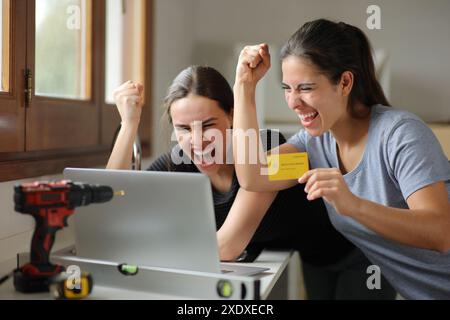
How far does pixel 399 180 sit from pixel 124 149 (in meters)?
0.74

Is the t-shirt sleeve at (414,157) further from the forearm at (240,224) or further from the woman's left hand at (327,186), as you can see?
the forearm at (240,224)

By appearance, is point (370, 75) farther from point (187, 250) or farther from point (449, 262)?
point (187, 250)

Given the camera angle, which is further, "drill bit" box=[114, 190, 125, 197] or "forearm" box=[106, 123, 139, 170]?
"forearm" box=[106, 123, 139, 170]

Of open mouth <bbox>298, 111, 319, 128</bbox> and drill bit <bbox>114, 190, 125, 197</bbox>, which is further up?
open mouth <bbox>298, 111, 319, 128</bbox>

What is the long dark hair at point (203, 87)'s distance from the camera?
1.49m

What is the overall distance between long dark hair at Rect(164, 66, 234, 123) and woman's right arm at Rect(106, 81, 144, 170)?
A: 9 cm

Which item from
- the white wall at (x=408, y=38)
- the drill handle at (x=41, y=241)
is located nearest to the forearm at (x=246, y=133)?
the drill handle at (x=41, y=241)

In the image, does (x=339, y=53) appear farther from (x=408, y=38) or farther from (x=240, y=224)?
(x=408, y=38)

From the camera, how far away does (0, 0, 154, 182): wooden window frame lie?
1.51 meters

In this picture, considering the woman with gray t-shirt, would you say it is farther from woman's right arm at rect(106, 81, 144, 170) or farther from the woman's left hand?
woman's right arm at rect(106, 81, 144, 170)

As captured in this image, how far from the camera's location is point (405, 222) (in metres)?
1.19

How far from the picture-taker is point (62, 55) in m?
1.93

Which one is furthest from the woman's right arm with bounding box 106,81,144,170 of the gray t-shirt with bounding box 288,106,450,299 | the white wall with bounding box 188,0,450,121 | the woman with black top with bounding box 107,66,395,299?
the white wall with bounding box 188,0,450,121
